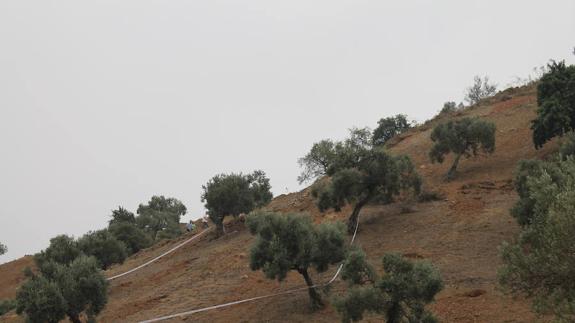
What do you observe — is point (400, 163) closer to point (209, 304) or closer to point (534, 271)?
point (209, 304)

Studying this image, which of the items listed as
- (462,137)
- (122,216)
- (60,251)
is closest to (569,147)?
(462,137)

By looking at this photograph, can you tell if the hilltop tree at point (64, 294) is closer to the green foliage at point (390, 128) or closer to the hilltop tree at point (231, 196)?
the hilltop tree at point (231, 196)

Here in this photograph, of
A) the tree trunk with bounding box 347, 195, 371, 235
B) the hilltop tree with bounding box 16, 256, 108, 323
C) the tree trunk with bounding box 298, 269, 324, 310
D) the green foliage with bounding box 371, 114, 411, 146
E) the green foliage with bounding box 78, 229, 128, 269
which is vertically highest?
the green foliage with bounding box 371, 114, 411, 146

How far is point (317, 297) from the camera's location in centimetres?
1864

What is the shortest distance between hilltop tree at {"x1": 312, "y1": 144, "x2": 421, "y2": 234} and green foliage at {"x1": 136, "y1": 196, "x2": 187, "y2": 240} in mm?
36401

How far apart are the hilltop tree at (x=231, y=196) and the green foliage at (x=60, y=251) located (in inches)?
414

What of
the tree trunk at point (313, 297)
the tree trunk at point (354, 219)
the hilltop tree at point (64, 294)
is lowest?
the tree trunk at point (313, 297)

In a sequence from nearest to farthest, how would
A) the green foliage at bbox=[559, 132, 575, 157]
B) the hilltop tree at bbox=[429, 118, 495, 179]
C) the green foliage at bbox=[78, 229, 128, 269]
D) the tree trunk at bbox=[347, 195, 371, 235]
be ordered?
the green foliage at bbox=[559, 132, 575, 157] < the tree trunk at bbox=[347, 195, 371, 235] < the hilltop tree at bbox=[429, 118, 495, 179] < the green foliage at bbox=[78, 229, 128, 269]

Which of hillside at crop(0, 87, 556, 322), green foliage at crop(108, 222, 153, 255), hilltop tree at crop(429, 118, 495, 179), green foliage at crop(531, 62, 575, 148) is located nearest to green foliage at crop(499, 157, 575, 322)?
hillside at crop(0, 87, 556, 322)

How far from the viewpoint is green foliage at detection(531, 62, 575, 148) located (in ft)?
96.5

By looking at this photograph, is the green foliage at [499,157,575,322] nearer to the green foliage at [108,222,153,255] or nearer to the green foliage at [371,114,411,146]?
the green foliage at [108,222,153,255]

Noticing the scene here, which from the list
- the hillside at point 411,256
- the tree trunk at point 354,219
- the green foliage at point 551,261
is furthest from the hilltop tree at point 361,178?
the green foliage at point 551,261

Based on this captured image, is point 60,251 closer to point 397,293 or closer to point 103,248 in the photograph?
point 103,248

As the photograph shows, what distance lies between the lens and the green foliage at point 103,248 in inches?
1469
